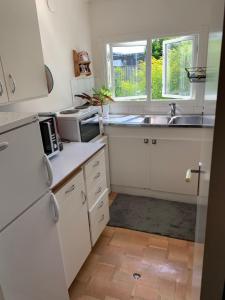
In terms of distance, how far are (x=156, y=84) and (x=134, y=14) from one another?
884mm

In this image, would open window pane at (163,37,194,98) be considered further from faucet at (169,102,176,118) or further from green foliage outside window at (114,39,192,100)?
faucet at (169,102,176,118)

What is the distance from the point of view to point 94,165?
191 centimetres

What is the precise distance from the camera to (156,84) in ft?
9.87

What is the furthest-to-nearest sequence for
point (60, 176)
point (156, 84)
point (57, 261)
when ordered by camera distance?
point (156, 84) → point (60, 176) → point (57, 261)

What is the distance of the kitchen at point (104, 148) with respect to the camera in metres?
1.04

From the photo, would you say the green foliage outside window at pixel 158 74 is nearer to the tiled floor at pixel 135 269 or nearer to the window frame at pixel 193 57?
the window frame at pixel 193 57

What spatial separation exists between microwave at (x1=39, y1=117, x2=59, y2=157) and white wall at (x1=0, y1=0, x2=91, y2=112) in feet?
1.30

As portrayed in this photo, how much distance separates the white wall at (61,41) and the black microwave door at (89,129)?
1.40 feet

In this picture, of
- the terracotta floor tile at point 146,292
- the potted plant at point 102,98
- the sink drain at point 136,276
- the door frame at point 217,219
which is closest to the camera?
the door frame at point 217,219

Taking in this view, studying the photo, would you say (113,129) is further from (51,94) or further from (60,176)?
(60,176)

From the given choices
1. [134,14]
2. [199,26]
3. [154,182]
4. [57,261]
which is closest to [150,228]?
[154,182]

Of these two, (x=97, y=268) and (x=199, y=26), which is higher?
(x=199, y=26)

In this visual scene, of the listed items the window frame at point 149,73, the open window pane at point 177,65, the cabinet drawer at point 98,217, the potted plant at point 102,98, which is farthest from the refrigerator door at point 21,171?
the open window pane at point 177,65

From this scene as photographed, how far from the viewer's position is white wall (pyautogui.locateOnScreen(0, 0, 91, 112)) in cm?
220
